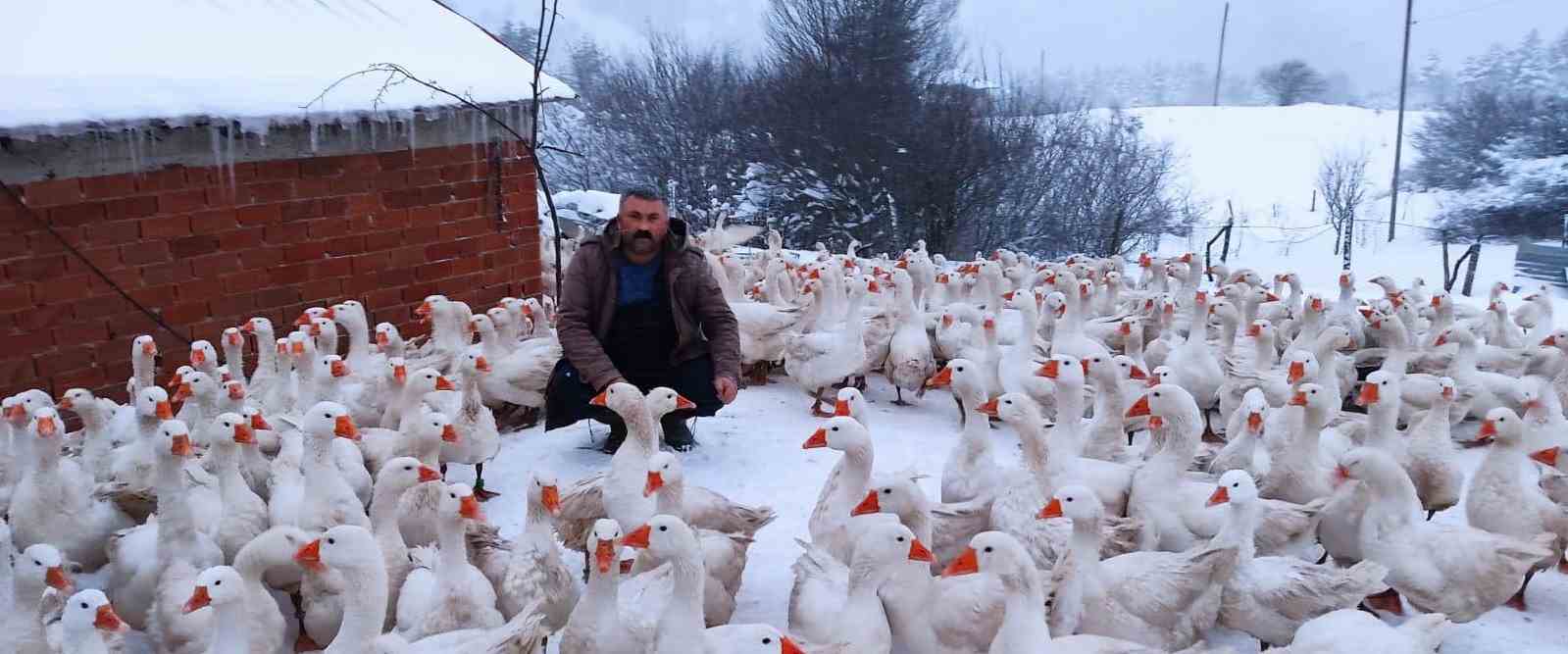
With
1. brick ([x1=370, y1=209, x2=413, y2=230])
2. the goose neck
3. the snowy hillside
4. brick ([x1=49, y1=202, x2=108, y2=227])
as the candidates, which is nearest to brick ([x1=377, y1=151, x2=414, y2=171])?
brick ([x1=370, y1=209, x2=413, y2=230])

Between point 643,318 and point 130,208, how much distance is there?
2895 millimetres

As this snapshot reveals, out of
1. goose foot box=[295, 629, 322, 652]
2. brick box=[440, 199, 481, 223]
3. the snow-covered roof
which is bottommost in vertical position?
goose foot box=[295, 629, 322, 652]

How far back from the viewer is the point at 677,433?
5984mm

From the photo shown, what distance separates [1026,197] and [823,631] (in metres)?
20.1

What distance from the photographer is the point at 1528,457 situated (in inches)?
203

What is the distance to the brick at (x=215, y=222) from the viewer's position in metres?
6.11

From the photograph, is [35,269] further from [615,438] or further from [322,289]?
[615,438]

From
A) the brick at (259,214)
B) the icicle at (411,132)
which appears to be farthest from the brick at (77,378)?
the icicle at (411,132)

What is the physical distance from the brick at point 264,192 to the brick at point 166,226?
32 cm

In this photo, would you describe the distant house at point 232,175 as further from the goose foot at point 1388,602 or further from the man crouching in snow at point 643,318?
the goose foot at point 1388,602

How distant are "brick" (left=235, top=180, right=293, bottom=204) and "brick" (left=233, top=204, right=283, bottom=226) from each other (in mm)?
36

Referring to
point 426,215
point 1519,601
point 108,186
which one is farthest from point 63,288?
point 1519,601

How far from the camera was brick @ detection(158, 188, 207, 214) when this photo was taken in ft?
19.5

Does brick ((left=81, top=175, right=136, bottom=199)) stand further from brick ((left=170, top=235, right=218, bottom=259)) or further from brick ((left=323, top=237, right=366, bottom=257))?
brick ((left=323, top=237, right=366, bottom=257))
